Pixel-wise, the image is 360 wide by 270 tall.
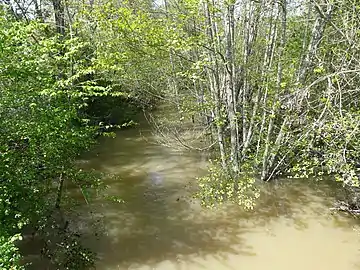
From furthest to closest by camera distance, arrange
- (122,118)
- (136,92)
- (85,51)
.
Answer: (122,118), (136,92), (85,51)

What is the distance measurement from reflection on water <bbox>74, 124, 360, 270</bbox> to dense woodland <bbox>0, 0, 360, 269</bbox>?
1.44 ft

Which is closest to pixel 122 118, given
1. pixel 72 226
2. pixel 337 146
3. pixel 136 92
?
pixel 136 92

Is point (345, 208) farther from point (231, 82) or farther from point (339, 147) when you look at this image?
point (231, 82)

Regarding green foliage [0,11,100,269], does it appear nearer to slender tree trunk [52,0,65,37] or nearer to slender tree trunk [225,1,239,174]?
slender tree trunk [225,1,239,174]

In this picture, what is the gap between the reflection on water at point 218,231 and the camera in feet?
18.6

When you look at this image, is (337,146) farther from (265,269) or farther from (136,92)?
(136,92)

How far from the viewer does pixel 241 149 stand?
27.4 feet

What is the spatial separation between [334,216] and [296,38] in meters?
3.73

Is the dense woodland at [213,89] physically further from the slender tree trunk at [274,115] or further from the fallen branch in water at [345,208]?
the fallen branch in water at [345,208]

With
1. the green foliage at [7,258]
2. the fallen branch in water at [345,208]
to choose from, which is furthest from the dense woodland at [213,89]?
the fallen branch in water at [345,208]

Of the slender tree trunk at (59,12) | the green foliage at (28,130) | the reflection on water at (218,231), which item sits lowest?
the reflection on water at (218,231)

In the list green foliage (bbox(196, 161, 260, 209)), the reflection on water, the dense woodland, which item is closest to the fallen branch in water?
the reflection on water

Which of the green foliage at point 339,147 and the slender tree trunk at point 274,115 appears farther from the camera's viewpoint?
the slender tree trunk at point 274,115

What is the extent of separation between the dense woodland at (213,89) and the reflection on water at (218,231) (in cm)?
44
